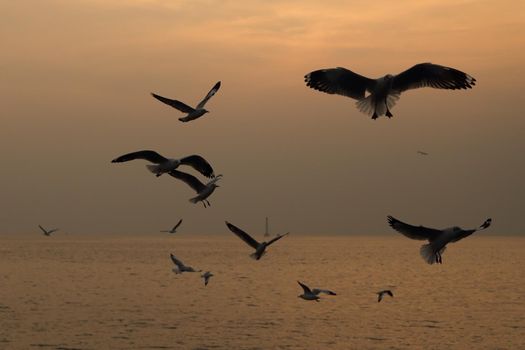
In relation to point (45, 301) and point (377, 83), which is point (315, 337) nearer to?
point (45, 301)

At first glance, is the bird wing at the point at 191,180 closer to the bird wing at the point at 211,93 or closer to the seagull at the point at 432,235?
the bird wing at the point at 211,93

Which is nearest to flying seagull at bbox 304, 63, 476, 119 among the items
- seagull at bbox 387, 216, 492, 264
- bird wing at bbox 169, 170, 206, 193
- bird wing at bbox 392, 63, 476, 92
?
bird wing at bbox 392, 63, 476, 92

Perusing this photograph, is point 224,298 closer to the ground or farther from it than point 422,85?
closer to the ground

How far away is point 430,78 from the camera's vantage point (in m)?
21.3

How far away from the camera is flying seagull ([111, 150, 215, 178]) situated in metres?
23.5

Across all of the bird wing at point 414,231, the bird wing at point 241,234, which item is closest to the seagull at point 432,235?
the bird wing at point 414,231

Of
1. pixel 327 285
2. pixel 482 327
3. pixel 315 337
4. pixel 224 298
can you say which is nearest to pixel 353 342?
pixel 315 337

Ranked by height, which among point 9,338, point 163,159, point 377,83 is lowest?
point 9,338

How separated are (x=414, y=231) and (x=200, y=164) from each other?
21.5 ft

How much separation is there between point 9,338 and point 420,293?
56.0 m

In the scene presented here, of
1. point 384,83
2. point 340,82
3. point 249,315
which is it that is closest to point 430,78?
point 384,83

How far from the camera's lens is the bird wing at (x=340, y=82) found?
70.5ft

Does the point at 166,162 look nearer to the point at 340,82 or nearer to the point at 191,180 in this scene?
the point at 191,180

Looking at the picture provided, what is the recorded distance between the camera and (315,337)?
58.6 meters
